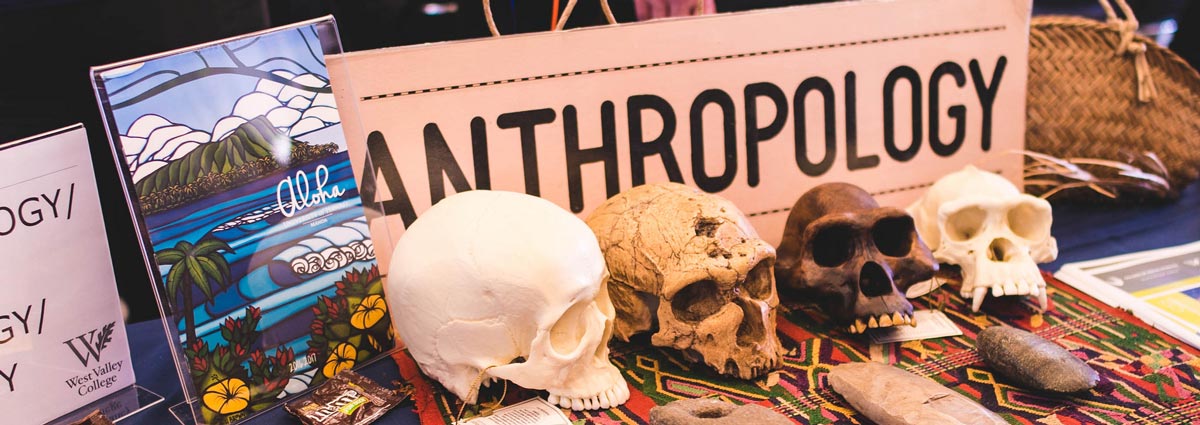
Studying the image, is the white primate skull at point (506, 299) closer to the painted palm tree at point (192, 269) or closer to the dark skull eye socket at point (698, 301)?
the dark skull eye socket at point (698, 301)

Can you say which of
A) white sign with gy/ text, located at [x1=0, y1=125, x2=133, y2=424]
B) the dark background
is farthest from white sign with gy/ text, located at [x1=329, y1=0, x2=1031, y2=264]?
white sign with gy/ text, located at [x1=0, y1=125, x2=133, y2=424]

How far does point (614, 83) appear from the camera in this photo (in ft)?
5.82

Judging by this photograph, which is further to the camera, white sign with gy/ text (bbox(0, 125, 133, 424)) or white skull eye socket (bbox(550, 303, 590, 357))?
white skull eye socket (bbox(550, 303, 590, 357))

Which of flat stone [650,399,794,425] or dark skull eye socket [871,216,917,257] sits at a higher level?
dark skull eye socket [871,216,917,257]

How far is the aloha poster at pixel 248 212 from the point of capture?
1.35m

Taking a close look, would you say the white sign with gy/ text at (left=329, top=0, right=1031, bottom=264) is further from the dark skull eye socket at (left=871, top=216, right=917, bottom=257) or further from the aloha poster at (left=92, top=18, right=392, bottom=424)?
the dark skull eye socket at (left=871, top=216, right=917, bottom=257)

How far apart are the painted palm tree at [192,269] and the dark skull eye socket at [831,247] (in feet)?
3.23

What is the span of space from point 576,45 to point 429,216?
1.50 feet

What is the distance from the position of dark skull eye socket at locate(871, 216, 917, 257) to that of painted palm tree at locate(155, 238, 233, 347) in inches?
43.4

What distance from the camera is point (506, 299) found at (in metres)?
1.37

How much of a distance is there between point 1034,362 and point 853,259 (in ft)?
1.08

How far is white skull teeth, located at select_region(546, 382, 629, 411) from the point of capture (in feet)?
4.80

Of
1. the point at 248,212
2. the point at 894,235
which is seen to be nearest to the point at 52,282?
the point at 248,212

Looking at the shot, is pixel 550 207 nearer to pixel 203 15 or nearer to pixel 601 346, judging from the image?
pixel 601 346
